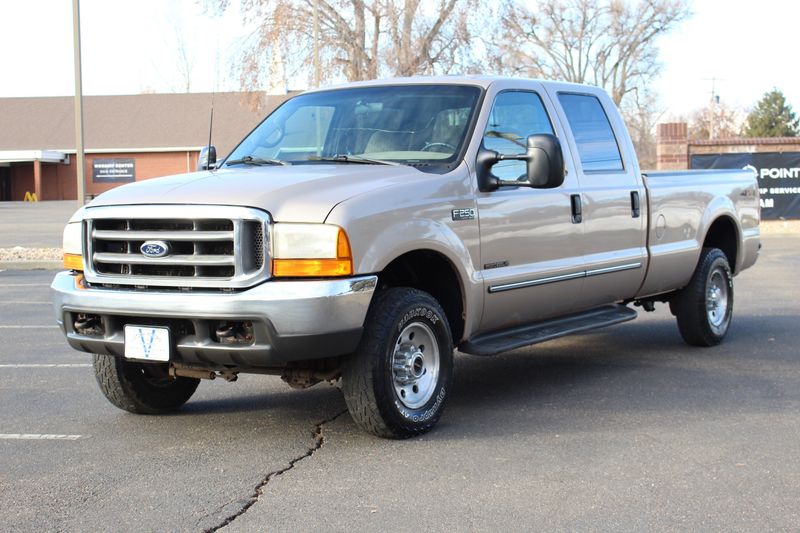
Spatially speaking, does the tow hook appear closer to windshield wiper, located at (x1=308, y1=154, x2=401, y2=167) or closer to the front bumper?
the front bumper

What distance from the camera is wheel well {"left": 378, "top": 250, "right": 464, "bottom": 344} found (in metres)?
6.26

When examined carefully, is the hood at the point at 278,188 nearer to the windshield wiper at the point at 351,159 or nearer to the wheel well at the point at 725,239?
the windshield wiper at the point at 351,159

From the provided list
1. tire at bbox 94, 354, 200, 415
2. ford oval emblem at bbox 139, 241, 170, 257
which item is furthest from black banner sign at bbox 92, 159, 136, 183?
ford oval emblem at bbox 139, 241, 170, 257

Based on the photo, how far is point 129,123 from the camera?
62250 mm

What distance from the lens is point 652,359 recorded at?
855 centimetres

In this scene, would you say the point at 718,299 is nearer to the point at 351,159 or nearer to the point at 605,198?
the point at 605,198

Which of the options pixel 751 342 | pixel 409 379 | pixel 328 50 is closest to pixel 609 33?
pixel 328 50

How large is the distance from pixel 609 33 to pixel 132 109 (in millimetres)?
28110

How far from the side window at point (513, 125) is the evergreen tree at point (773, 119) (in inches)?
2372

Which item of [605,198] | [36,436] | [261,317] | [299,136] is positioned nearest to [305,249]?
[261,317]

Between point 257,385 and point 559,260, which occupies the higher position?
point 559,260

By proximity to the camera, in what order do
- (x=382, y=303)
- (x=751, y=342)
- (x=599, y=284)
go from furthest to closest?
(x=751, y=342) < (x=599, y=284) < (x=382, y=303)

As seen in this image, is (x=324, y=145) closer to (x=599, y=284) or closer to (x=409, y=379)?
(x=409, y=379)

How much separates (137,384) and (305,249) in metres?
1.77
